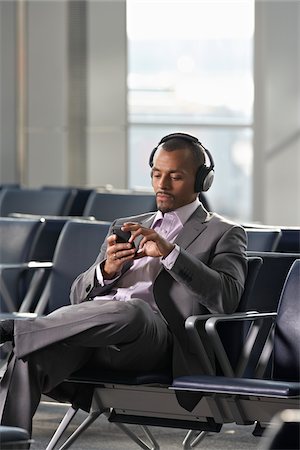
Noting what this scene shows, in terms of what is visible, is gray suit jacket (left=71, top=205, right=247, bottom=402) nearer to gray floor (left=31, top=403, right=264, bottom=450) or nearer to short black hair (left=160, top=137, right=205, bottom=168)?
short black hair (left=160, top=137, right=205, bottom=168)

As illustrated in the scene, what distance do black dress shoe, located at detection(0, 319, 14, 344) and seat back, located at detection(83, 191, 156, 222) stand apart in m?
3.45

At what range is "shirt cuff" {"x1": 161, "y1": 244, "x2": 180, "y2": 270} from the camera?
4363 millimetres

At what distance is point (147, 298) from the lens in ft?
15.2

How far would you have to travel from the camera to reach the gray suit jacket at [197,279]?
14.4 feet

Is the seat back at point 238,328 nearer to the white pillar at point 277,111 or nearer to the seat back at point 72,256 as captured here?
the seat back at point 72,256

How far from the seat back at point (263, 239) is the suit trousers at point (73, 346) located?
35.8 inches

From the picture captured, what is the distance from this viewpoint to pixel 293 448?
288 cm

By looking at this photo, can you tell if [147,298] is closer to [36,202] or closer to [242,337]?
[242,337]

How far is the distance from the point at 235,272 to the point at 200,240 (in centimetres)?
20

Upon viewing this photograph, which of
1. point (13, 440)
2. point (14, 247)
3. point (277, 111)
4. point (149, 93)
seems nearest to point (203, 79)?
point (149, 93)

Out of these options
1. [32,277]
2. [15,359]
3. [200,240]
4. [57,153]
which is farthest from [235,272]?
[57,153]

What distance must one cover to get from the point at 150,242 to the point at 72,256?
113 centimetres

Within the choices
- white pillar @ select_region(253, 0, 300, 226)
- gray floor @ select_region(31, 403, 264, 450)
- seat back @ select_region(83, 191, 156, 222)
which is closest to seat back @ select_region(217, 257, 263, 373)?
gray floor @ select_region(31, 403, 264, 450)

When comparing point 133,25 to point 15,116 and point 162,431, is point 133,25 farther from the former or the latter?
point 162,431
